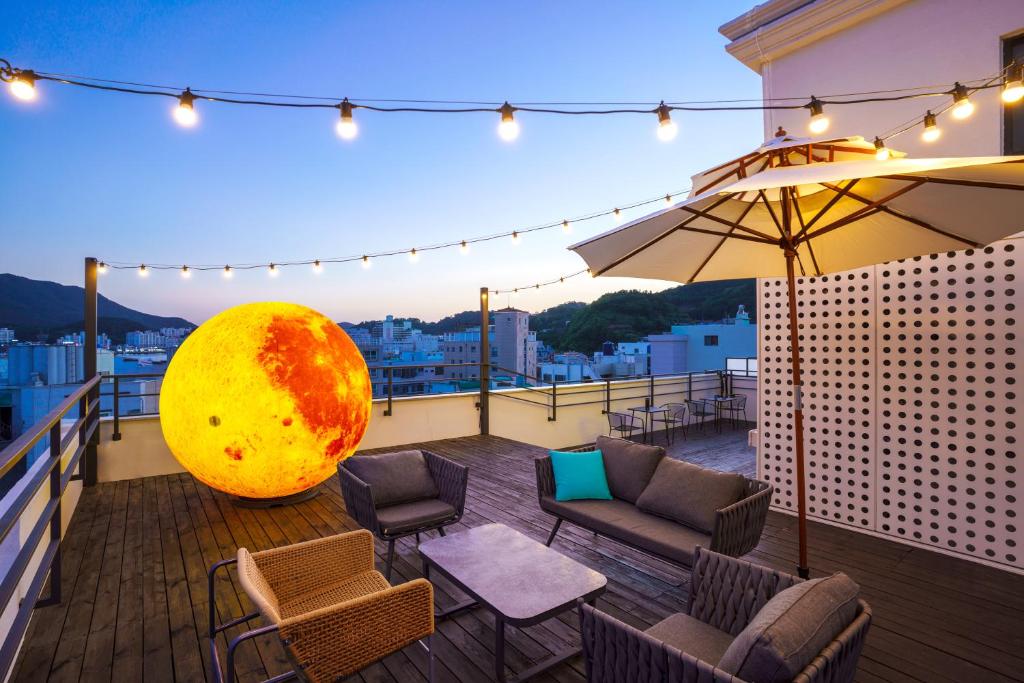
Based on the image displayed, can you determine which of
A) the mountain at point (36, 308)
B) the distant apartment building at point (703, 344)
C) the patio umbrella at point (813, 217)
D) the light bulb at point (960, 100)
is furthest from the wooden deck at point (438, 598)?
the distant apartment building at point (703, 344)

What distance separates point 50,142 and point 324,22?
7355mm

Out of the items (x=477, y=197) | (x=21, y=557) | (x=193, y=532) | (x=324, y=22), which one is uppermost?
(x=324, y=22)

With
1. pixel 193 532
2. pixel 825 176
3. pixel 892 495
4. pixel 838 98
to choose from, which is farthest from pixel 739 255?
pixel 193 532

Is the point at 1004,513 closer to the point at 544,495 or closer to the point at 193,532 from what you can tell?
the point at 544,495

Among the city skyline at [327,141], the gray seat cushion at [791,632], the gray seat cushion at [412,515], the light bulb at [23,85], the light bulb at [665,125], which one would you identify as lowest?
the gray seat cushion at [412,515]

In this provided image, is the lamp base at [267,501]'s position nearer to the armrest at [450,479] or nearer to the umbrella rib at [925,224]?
the armrest at [450,479]

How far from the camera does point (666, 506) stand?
327 cm

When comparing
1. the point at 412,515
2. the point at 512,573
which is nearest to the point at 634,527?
the point at 512,573

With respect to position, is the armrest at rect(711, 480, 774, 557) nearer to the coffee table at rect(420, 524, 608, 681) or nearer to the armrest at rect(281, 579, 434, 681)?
the coffee table at rect(420, 524, 608, 681)

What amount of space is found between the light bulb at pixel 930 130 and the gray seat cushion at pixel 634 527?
338 cm

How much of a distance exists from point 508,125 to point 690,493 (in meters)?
2.96

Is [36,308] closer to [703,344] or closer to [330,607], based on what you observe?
[330,607]

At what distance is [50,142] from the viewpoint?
9.87m

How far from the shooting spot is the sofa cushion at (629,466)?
3637mm
